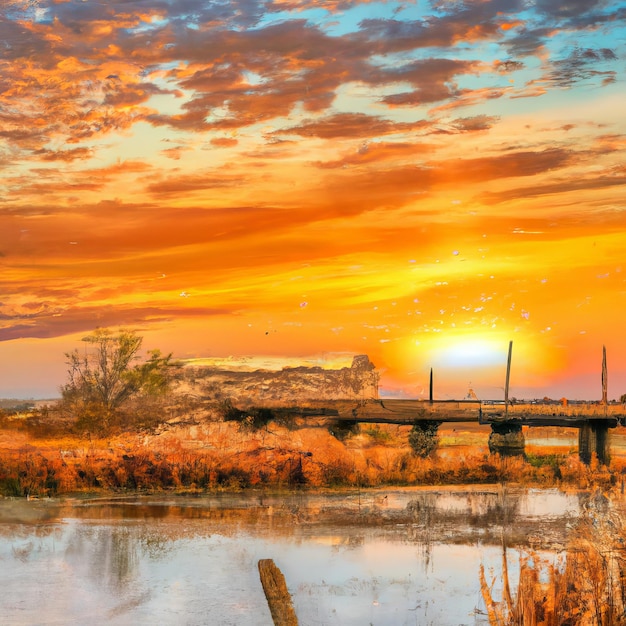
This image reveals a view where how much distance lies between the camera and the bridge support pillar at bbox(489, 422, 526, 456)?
32.8 meters

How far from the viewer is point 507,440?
3294 centimetres

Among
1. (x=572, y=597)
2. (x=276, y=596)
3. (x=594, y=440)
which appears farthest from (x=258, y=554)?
(x=594, y=440)

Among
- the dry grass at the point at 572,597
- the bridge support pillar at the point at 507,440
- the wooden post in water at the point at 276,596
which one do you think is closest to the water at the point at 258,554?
the wooden post in water at the point at 276,596

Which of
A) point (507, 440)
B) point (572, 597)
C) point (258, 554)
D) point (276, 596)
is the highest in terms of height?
point (507, 440)

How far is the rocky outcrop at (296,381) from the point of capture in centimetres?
6819

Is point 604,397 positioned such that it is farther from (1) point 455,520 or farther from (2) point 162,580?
(2) point 162,580

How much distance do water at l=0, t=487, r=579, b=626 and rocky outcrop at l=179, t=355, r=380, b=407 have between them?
4236 centimetres

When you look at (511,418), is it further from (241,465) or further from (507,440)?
(241,465)

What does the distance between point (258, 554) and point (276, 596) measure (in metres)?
5.67

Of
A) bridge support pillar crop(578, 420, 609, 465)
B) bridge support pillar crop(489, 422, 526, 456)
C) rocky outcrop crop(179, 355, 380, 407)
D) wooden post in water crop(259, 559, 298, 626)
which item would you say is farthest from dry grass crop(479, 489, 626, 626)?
rocky outcrop crop(179, 355, 380, 407)

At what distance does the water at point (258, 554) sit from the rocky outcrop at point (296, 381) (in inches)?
1668

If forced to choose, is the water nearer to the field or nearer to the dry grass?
the dry grass

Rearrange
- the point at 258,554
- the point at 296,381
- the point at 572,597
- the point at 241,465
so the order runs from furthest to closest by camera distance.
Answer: the point at 296,381 → the point at 241,465 → the point at 258,554 → the point at 572,597

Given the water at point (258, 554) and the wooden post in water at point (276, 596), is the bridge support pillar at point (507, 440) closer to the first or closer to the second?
the water at point (258, 554)
